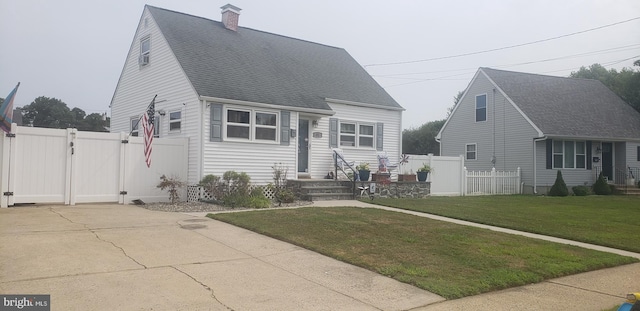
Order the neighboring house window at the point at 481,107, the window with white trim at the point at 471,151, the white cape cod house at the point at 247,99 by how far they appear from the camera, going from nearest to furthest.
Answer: the white cape cod house at the point at 247,99, the neighboring house window at the point at 481,107, the window with white trim at the point at 471,151

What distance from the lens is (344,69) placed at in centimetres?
2048

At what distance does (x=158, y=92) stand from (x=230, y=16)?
15.6ft

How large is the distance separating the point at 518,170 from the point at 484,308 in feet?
62.9

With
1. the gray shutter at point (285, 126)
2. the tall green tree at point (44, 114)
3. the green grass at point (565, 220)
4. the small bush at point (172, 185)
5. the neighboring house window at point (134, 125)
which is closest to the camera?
the green grass at point (565, 220)

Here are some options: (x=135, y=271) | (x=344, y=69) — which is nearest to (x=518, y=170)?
(x=344, y=69)

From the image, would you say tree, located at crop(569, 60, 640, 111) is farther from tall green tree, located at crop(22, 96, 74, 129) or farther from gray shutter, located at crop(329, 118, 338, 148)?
tall green tree, located at crop(22, 96, 74, 129)

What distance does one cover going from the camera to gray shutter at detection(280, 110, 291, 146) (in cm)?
1504

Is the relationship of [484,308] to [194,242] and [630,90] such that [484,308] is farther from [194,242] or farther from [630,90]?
[630,90]

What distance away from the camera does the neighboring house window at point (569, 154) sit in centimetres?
2256

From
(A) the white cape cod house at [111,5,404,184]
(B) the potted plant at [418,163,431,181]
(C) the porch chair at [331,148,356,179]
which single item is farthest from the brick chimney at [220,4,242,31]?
(B) the potted plant at [418,163,431,181]

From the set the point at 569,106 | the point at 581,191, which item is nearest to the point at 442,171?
the point at 581,191

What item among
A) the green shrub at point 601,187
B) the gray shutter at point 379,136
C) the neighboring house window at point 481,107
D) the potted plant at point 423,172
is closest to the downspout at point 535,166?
the green shrub at point 601,187

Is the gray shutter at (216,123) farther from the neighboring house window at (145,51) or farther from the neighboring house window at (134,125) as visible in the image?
the neighboring house window at (134,125)

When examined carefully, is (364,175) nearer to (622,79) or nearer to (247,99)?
(247,99)
